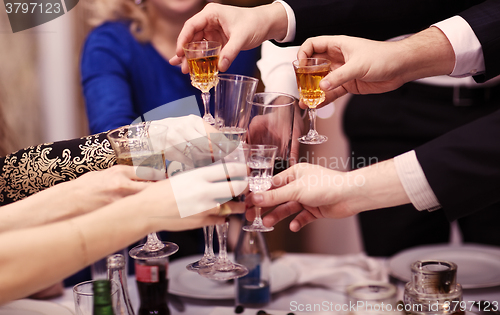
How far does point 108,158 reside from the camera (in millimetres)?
1653

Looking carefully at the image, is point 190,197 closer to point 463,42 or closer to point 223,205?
point 223,205

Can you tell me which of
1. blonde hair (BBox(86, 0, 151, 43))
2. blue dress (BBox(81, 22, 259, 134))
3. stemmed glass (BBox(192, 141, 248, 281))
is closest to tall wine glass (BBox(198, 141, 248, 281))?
stemmed glass (BBox(192, 141, 248, 281))

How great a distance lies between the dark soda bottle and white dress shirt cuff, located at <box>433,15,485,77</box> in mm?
1297

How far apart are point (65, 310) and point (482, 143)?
1.43 meters

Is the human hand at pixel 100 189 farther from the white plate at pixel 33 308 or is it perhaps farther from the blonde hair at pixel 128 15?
the blonde hair at pixel 128 15

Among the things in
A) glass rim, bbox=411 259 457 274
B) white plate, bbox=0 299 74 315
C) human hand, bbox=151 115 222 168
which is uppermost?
human hand, bbox=151 115 222 168

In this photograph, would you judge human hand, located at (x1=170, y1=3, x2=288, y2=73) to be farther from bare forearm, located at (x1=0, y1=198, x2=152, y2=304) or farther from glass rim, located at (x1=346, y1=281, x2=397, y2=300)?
glass rim, located at (x1=346, y1=281, x2=397, y2=300)

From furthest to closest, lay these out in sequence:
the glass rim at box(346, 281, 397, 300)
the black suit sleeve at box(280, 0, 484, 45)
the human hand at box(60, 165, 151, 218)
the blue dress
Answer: the blue dress, the black suit sleeve at box(280, 0, 484, 45), the glass rim at box(346, 281, 397, 300), the human hand at box(60, 165, 151, 218)

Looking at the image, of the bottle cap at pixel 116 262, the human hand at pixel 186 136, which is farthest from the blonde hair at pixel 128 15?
the bottle cap at pixel 116 262

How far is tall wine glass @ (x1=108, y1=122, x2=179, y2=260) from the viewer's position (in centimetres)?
121

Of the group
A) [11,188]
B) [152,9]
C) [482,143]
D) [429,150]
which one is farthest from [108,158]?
[152,9]

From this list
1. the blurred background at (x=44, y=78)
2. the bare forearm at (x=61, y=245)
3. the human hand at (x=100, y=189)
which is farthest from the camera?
the blurred background at (x=44, y=78)

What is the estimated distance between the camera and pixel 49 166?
167cm

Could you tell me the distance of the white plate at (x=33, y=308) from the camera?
1.57 meters
